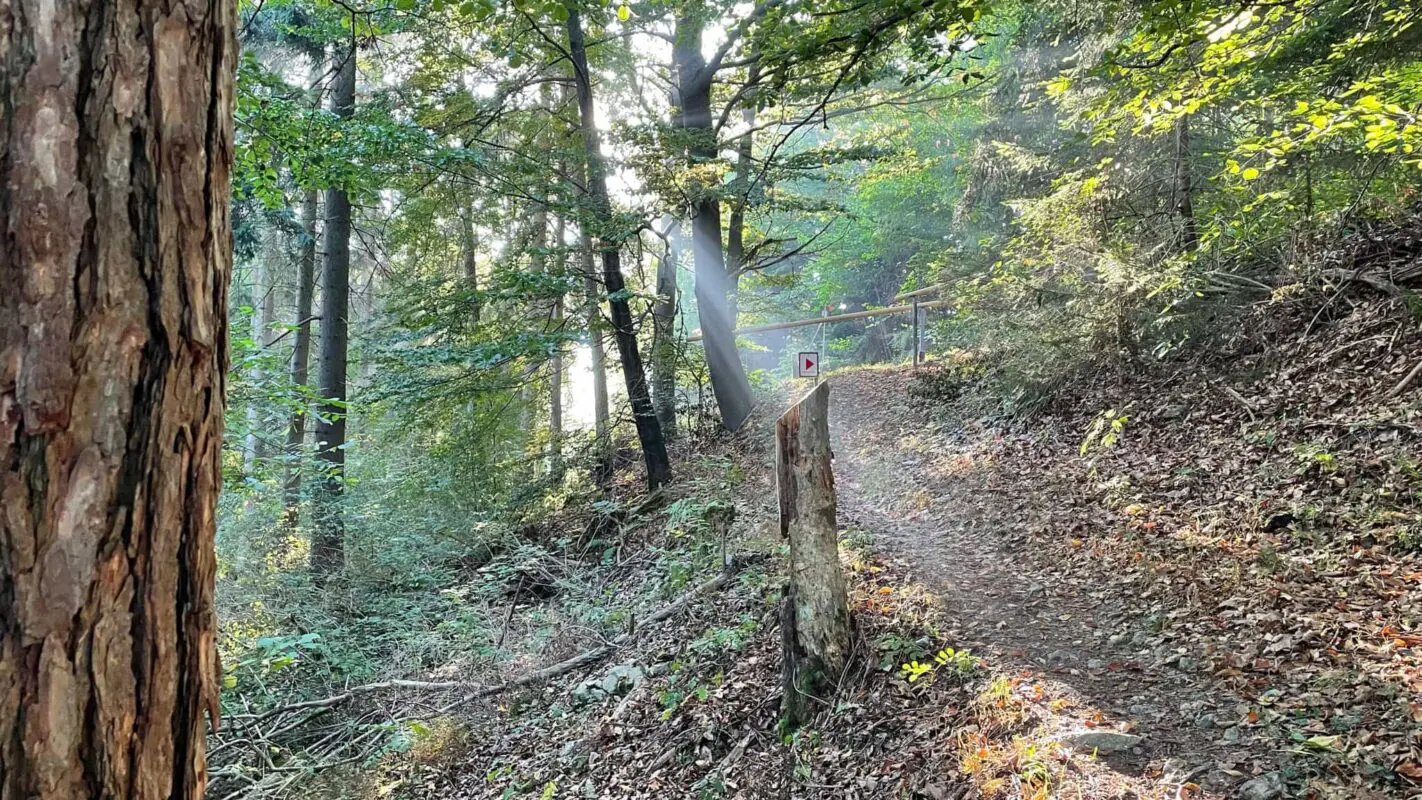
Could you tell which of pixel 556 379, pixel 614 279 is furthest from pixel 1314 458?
pixel 556 379

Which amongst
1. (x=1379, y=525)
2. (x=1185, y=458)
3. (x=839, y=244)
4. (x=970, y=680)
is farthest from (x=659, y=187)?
(x=839, y=244)

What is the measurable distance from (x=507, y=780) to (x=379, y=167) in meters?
6.67

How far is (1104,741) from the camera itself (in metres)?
3.51

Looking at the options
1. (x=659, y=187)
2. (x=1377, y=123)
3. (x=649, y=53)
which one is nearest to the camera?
(x=1377, y=123)

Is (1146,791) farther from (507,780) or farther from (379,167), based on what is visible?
(379,167)

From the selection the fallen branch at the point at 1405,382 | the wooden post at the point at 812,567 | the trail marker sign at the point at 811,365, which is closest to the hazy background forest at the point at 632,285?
the fallen branch at the point at 1405,382

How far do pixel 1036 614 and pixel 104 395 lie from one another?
534 centimetres

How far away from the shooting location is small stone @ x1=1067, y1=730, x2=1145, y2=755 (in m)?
3.48

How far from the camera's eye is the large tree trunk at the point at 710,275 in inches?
457

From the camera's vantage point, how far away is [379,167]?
27.6 feet

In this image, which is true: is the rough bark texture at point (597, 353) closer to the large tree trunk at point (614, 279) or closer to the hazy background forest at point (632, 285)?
the hazy background forest at point (632, 285)

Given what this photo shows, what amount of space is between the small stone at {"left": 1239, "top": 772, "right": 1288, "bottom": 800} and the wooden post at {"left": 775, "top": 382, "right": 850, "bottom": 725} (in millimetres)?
2186

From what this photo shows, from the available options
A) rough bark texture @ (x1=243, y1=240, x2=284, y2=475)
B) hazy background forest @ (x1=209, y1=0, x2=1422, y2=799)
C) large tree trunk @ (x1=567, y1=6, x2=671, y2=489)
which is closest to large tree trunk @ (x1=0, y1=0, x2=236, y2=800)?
hazy background forest @ (x1=209, y1=0, x2=1422, y2=799)

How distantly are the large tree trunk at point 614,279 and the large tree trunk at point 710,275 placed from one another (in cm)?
169
